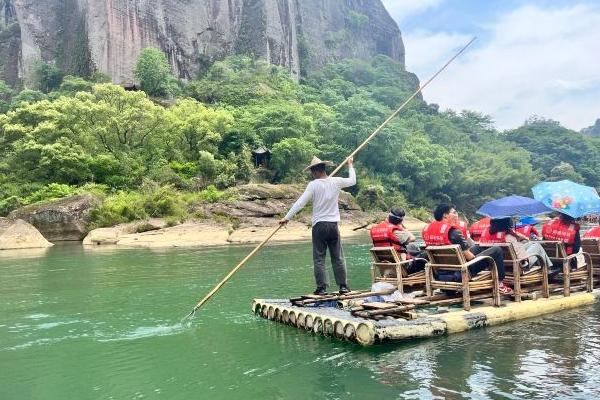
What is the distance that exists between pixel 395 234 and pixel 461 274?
4.41ft

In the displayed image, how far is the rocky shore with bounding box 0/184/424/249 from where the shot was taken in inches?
1108

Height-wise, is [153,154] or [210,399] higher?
[153,154]

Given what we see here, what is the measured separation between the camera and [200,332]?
8.02 meters

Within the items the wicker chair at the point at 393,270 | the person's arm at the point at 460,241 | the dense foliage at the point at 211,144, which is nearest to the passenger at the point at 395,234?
the wicker chair at the point at 393,270

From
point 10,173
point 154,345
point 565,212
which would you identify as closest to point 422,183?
point 10,173

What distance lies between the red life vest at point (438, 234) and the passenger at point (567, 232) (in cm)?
257

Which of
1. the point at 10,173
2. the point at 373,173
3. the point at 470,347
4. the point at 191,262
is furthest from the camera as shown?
the point at 373,173

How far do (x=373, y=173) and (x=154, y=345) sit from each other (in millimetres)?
44828

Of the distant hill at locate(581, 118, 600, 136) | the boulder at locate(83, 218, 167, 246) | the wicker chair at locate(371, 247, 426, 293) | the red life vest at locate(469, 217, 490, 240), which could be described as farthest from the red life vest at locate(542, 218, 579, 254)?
the distant hill at locate(581, 118, 600, 136)

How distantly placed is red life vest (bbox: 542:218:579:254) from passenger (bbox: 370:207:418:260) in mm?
2707

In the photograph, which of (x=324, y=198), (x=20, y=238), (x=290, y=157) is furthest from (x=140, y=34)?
(x=324, y=198)

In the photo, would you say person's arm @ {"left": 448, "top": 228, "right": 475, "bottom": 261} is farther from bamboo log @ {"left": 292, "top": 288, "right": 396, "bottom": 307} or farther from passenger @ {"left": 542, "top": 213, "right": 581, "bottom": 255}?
passenger @ {"left": 542, "top": 213, "right": 581, "bottom": 255}

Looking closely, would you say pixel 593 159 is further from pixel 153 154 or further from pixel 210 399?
pixel 210 399

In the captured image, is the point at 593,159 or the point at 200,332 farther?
the point at 593,159
